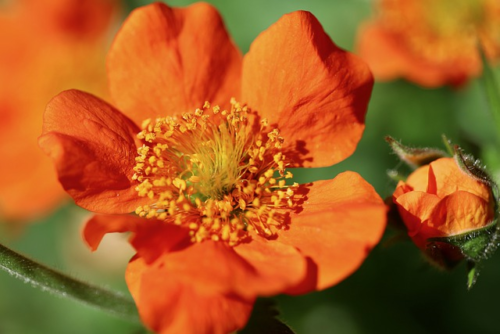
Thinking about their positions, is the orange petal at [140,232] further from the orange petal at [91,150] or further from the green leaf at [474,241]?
the green leaf at [474,241]

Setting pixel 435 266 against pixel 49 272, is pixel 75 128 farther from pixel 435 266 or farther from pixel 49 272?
pixel 435 266

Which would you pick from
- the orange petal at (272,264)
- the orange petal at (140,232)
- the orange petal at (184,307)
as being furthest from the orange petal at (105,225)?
the orange petal at (272,264)

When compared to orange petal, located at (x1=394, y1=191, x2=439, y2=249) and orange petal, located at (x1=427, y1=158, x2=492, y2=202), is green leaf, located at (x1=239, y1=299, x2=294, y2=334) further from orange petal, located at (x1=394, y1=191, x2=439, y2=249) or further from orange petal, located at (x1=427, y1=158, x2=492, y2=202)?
orange petal, located at (x1=427, y1=158, x2=492, y2=202)

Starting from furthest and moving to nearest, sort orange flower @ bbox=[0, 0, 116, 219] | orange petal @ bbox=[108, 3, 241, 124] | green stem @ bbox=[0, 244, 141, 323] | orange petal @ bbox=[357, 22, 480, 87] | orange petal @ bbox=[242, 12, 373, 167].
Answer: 1. orange flower @ bbox=[0, 0, 116, 219]
2. orange petal @ bbox=[357, 22, 480, 87]
3. orange petal @ bbox=[108, 3, 241, 124]
4. orange petal @ bbox=[242, 12, 373, 167]
5. green stem @ bbox=[0, 244, 141, 323]

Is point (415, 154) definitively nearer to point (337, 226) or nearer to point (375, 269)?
point (337, 226)

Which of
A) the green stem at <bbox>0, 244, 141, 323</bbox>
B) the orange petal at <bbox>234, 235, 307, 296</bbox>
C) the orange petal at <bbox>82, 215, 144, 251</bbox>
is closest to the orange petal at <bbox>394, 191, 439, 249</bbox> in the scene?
the orange petal at <bbox>234, 235, 307, 296</bbox>

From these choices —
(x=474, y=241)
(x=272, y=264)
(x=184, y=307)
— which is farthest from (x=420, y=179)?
(x=184, y=307)

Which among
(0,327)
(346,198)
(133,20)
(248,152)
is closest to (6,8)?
(0,327)
